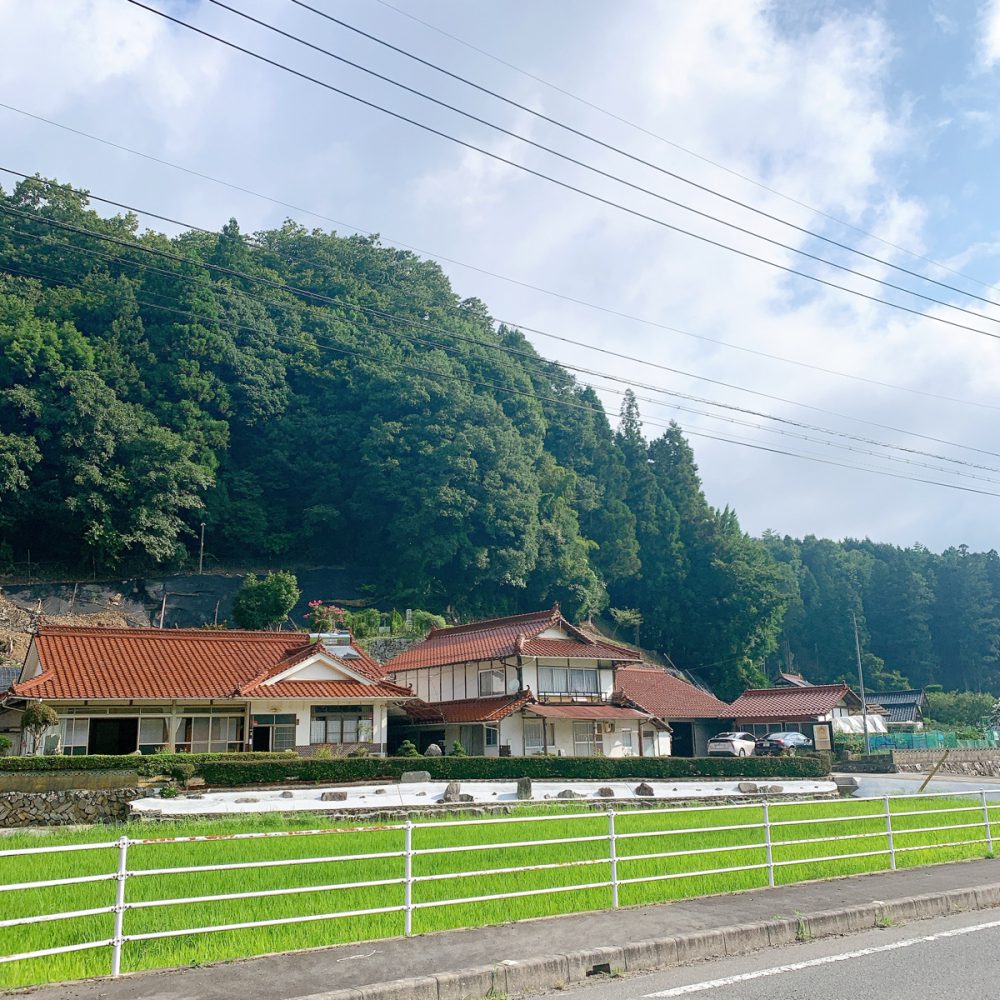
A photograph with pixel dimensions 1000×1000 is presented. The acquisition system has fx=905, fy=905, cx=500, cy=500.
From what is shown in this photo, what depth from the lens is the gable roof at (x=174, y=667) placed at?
28.0 m

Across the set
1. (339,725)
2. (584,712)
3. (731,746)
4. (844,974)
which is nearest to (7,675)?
(339,725)

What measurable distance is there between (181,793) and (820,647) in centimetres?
8052

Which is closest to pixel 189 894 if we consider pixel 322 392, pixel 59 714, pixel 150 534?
pixel 59 714

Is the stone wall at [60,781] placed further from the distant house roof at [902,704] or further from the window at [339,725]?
the distant house roof at [902,704]

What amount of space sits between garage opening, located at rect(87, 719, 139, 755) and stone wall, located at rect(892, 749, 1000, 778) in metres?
33.2

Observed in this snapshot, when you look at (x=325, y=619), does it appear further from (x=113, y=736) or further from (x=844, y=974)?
(x=844, y=974)

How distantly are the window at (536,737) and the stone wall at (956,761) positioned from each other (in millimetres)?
17270

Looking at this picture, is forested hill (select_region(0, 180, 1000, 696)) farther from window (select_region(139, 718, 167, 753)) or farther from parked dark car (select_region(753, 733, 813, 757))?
window (select_region(139, 718, 167, 753))

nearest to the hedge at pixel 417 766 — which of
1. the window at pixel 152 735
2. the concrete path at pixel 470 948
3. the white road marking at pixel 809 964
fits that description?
the window at pixel 152 735

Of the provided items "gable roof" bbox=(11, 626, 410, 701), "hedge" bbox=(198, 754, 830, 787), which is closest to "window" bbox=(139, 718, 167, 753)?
"gable roof" bbox=(11, 626, 410, 701)

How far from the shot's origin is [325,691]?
31125 millimetres

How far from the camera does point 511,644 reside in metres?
37.6

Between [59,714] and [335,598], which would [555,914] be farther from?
[335,598]

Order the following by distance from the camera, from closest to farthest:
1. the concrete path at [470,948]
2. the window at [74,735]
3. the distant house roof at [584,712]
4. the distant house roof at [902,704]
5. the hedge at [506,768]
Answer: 1. the concrete path at [470,948]
2. the hedge at [506,768]
3. the window at [74,735]
4. the distant house roof at [584,712]
5. the distant house roof at [902,704]
